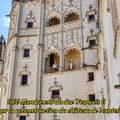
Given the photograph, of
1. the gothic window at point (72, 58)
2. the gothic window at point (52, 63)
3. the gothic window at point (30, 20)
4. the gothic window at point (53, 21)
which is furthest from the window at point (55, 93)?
the gothic window at point (53, 21)

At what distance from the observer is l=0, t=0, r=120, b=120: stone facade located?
19.4 m

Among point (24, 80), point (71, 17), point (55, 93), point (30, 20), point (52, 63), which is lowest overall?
point (55, 93)

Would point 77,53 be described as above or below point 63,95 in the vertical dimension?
above

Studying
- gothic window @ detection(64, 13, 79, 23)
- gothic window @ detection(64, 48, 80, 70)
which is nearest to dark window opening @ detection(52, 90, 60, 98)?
gothic window @ detection(64, 48, 80, 70)

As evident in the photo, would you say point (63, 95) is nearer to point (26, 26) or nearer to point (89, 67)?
point (89, 67)

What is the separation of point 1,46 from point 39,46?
7806 millimetres

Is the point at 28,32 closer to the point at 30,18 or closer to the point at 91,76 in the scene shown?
the point at 30,18

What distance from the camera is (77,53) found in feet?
71.6

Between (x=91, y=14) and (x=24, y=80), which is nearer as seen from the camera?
(x=24, y=80)

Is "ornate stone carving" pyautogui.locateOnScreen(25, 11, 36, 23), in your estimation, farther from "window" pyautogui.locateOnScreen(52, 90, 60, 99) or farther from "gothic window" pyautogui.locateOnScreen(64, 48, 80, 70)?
"window" pyautogui.locateOnScreen(52, 90, 60, 99)

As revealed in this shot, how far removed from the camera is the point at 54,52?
2170 cm

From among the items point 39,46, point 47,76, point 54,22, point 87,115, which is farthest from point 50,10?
point 87,115

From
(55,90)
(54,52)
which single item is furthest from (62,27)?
(55,90)

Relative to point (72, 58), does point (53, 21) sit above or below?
above
